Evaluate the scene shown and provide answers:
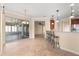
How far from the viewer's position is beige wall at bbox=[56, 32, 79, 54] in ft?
17.0

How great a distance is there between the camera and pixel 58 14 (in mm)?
5285

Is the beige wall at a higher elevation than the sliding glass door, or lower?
lower

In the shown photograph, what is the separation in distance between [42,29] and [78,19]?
1859 millimetres

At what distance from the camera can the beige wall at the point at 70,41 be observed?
204 inches

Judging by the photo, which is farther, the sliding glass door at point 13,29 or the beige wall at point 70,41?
the beige wall at point 70,41

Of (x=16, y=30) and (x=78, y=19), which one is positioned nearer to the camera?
(x=16, y=30)

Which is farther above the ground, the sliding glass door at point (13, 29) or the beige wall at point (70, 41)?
the sliding glass door at point (13, 29)

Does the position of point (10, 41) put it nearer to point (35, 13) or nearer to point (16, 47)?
point (16, 47)

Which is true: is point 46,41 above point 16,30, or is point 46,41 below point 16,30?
below

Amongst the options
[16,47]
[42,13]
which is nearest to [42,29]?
[42,13]

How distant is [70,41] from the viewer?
5566 millimetres

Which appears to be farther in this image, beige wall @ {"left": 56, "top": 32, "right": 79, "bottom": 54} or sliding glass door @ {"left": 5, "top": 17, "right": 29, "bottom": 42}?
beige wall @ {"left": 56, "top": 32, "right": 79, "bottom": 54}

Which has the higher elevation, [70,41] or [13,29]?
[13,29]

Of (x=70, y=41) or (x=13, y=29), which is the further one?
(x=70, y=41)
